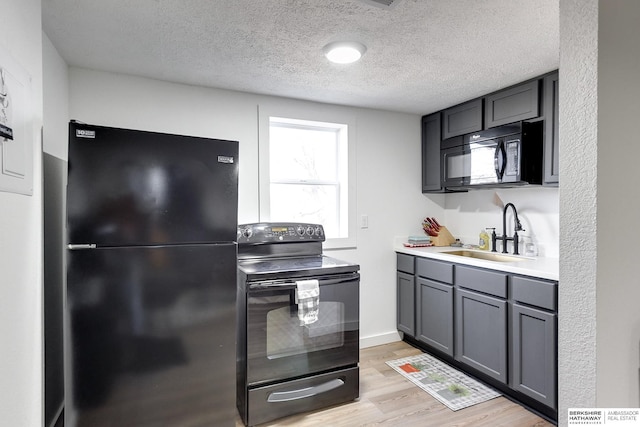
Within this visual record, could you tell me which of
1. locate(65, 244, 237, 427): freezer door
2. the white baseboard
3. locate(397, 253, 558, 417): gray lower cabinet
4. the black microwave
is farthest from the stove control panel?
the black microwave

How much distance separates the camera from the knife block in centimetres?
352

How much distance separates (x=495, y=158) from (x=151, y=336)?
8.76 ft

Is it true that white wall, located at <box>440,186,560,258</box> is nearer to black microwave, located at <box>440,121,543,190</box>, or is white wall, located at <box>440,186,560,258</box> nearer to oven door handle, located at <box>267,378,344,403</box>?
black microwave, located at <box>440,121,543,190</box>

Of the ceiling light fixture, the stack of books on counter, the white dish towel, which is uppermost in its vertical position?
the ceiling light fixture

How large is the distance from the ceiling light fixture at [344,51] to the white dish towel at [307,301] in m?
1.39

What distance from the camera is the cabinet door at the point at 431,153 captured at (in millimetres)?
3432

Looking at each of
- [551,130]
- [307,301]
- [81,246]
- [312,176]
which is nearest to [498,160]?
[551,130]

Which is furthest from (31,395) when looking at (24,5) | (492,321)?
(492,321)

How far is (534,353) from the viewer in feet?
7.13

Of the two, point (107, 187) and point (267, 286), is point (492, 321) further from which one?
point (107, 187)

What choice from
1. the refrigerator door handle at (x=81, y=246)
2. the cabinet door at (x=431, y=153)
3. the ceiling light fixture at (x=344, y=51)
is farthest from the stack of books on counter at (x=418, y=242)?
the refrigerator door handle at (x=81, y=246)

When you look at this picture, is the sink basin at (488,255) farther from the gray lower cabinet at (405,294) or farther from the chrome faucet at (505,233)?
the gray lower cabinet at (405,294)

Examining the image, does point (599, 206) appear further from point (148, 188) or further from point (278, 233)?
point (278, 233)

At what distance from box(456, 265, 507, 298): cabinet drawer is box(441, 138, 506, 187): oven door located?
752 millimetres
